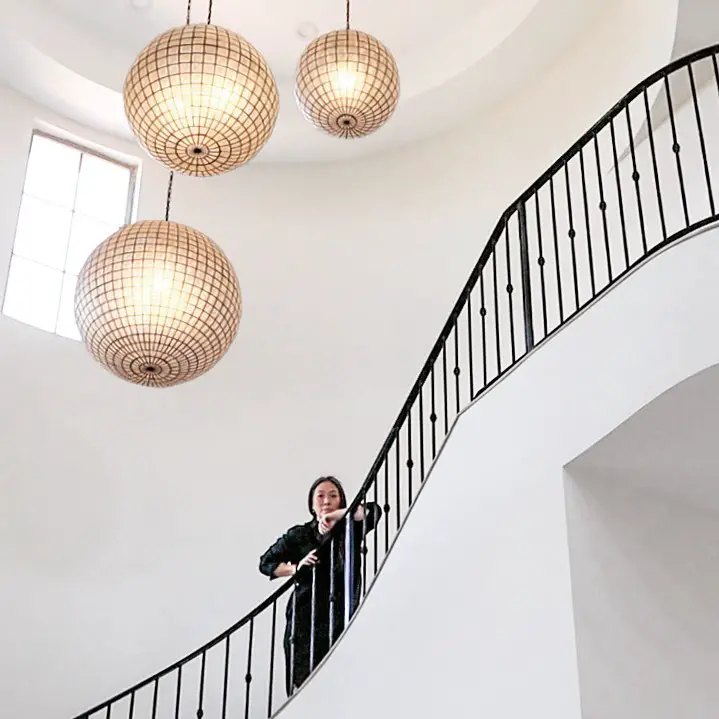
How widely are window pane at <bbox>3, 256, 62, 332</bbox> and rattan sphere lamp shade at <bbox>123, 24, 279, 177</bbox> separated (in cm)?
397

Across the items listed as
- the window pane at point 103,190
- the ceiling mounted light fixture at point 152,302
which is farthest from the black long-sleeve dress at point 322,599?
the window pane at point 103,190

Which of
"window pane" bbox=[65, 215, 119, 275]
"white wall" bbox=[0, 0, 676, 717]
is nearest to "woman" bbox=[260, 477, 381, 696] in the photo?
"white wall" bbox=[0, 0, 676, 717]

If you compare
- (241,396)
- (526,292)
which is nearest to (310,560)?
(526,292)

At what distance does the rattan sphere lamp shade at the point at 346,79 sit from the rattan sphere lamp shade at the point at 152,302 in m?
1.65

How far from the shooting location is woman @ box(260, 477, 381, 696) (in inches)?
190

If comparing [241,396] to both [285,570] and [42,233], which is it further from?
[285,570]

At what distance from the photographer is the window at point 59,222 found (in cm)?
726

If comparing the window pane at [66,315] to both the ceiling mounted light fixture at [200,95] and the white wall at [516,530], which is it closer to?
the white wall at [516,530]

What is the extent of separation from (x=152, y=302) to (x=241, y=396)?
4.19 m

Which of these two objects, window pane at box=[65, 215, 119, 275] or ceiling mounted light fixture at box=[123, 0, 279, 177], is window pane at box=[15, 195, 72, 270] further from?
ceiling mounted light fixture at box=[123, 0, 279, 177]

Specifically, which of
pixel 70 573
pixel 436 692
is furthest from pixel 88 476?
pixel 436 692

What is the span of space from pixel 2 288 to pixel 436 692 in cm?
453

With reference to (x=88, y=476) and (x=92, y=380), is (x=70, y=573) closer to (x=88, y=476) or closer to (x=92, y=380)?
(x=88, y=476)

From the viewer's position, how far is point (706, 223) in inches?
130
